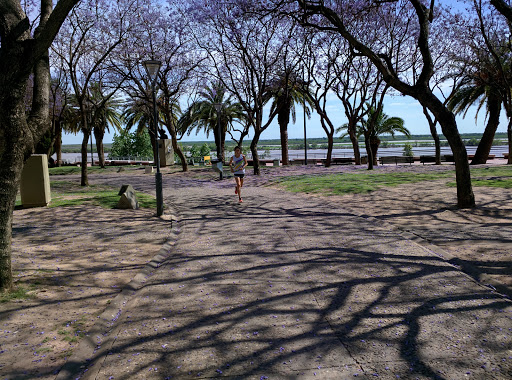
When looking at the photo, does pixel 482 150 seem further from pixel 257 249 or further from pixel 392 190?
pixel 257 249

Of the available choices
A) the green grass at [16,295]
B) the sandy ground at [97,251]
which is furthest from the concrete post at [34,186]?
the green grass at [16,295]

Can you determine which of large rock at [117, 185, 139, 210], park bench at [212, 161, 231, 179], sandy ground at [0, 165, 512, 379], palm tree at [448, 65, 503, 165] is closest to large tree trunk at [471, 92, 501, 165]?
palm tree at [448, 65, 503, 165]

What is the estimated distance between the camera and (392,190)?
1404 centimetres

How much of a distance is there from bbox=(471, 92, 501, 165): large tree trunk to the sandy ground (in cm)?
1656

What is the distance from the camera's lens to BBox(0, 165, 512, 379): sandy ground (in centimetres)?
407

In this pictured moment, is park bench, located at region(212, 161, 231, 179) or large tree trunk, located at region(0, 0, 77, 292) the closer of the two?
large tree trunk, located at region(0, 0, 77, 292)

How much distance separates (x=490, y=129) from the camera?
2677cm

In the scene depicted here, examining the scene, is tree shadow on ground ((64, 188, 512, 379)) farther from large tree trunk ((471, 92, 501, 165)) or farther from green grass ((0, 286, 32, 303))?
large tree trunk ((471, 92, 501, 165))

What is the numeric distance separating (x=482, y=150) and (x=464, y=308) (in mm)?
26728

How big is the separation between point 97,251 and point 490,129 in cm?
2679

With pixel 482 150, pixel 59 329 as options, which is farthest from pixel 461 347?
pixel 482 150

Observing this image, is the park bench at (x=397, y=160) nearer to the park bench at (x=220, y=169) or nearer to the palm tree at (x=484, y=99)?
the palm tree at (x=484, y=99)

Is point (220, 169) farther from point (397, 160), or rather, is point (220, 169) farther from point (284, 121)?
point (397, 160)

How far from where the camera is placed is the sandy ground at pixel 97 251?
407 centimetres
